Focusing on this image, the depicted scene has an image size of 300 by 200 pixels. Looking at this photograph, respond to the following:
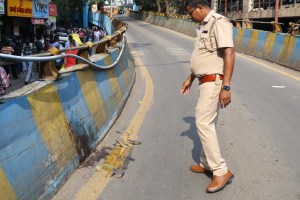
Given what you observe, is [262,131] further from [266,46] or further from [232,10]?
[232,10]

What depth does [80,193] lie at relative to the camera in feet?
13.7

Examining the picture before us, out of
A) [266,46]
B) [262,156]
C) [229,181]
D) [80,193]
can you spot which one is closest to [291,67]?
[266,46]

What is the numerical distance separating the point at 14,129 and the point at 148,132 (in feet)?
10.2

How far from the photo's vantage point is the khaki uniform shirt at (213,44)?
13.5 ft

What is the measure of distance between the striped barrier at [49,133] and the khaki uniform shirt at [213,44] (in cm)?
144

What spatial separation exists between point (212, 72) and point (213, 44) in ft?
0.88

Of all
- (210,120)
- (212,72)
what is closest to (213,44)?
(212,72)

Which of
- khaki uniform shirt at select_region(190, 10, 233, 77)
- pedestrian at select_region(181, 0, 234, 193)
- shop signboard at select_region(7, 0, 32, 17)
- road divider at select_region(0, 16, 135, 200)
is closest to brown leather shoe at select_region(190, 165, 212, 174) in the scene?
pedestrian at select_region(181, 0, 234, 193)

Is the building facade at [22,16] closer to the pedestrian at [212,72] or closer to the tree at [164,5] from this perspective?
the pedestrian at [212,72]

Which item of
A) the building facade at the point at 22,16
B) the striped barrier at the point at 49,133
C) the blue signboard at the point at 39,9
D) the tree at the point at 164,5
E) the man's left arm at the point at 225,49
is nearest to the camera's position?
the striped barrier at the point at 49,133

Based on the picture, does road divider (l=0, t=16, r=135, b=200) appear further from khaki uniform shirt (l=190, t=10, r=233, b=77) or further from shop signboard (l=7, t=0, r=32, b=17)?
shop signboard (l=7, t=0, r=32, b=17)

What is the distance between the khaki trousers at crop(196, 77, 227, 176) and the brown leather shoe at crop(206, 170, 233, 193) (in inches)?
1.6

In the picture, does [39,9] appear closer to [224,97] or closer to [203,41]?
[203,41]

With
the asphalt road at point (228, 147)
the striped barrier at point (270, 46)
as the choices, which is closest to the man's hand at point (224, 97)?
the asphalt road at point (228, 147)
